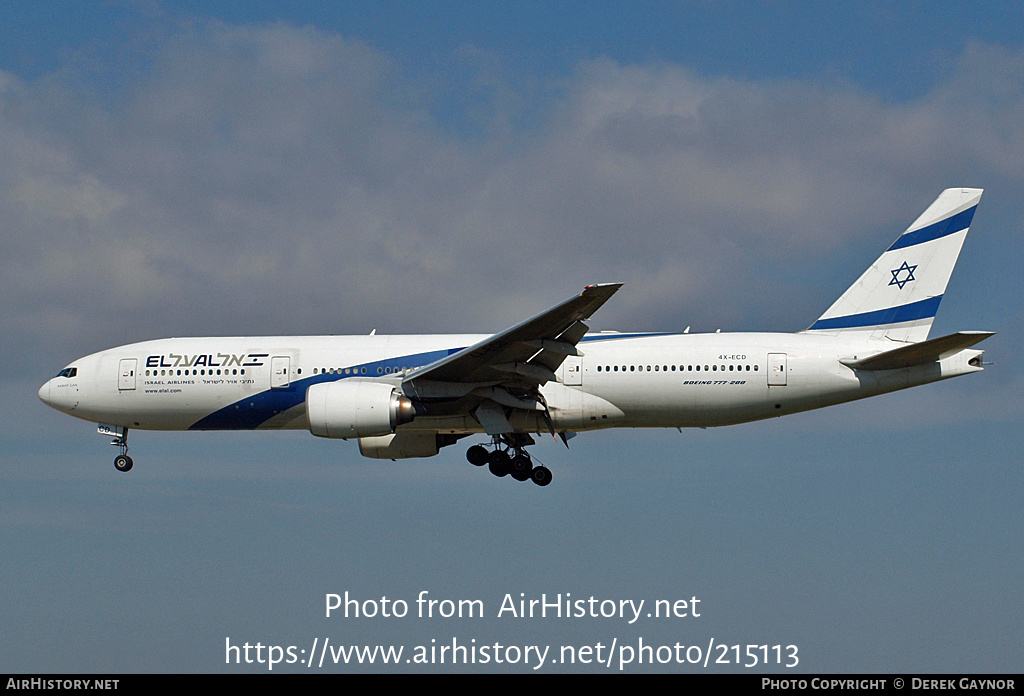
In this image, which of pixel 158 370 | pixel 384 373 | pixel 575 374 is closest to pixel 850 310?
pixel 575 374

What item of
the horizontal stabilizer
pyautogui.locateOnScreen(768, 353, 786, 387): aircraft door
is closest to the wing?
pyautogui.locateOnScreen(768, 353, 786, 387): aircraft door

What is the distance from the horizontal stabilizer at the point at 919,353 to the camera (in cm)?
2197

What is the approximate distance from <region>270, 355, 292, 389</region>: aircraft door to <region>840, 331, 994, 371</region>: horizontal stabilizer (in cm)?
1299

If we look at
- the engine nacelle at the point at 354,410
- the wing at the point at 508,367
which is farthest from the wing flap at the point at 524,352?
the engine nacelle at the point at 354,410

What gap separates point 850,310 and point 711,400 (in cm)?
451

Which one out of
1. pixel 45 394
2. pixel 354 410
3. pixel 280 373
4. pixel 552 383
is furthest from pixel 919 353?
pixel 45 394

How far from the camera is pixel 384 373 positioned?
82.8ft

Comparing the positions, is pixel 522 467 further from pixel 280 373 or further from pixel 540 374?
pixel 280 373

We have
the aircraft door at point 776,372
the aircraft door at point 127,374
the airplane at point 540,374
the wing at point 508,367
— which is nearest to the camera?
the wing at point 508,367

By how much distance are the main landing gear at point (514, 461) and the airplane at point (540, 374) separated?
0.04 meters

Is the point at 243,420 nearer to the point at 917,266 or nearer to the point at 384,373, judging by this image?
the point at 384,373

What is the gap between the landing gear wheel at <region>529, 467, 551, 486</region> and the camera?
85.7ft

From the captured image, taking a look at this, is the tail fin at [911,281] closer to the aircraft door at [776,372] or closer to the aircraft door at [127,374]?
the aircraft door at [776,372]

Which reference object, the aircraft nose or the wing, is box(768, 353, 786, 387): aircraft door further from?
the aircraft nose
